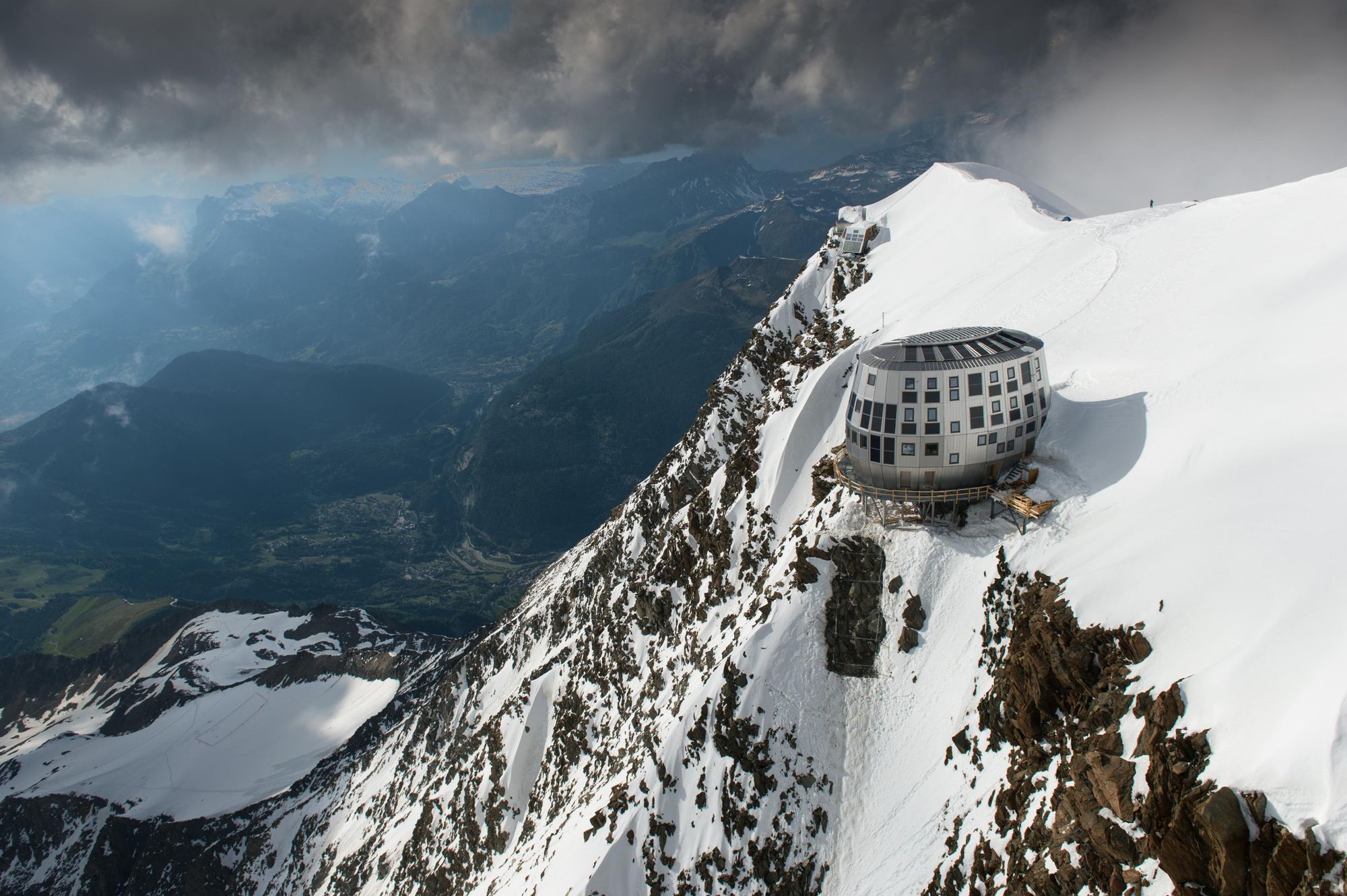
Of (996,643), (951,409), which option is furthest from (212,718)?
(951,409)

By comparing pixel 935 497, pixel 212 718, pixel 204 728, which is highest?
pixel 935 497

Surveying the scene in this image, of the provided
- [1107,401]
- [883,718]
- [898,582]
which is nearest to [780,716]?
[883,718]

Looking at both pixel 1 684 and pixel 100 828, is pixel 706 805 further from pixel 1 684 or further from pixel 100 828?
pixel 1 684

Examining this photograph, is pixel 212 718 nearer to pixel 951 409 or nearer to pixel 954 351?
pixel 951 409

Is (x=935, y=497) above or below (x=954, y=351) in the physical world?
below

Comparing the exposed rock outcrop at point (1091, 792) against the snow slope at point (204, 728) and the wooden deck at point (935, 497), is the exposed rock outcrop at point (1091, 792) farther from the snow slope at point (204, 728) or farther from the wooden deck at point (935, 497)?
the snow slope at point (204, 728)

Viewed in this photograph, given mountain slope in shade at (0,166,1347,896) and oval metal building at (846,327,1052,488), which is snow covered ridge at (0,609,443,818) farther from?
oval metal building at (846,327,1052,488)

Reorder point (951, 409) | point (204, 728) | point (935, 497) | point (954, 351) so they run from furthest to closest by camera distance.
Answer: point (204, 728) < point (935, 497) < point (954, 351) < point (951, 409)
